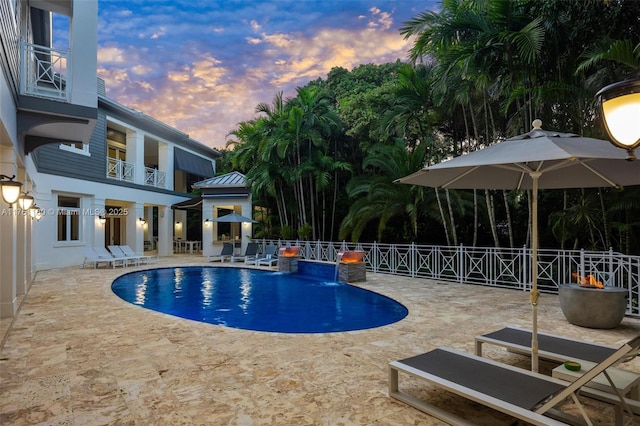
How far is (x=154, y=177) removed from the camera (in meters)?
22.4

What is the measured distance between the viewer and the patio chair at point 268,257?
1656 cm

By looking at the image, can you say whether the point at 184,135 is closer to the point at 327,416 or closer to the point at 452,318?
the point at 452,318

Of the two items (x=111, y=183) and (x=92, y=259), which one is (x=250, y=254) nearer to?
(x=92, y=259)

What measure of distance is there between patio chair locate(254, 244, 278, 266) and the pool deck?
886 centimetres

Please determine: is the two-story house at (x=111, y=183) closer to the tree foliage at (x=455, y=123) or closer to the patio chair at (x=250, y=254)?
the tree foliage at (x=455, y=123)

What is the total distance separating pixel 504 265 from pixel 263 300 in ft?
21.6

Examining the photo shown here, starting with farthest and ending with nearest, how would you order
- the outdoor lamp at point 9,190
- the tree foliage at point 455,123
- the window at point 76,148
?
the window at point 76,148, the tree foliage at point 455,123, the outdoor lamp at point 9,190

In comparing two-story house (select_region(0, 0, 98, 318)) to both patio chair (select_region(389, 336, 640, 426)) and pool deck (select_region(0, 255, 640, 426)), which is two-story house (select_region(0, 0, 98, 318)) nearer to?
pool deck (select_region(0, 255, 640, 426))

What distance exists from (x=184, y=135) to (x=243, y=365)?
2249 centimetres

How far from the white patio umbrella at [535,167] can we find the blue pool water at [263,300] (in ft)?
11.7

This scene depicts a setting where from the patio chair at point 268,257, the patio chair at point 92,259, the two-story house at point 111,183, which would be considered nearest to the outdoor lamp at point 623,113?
the two-story house at point 111,183

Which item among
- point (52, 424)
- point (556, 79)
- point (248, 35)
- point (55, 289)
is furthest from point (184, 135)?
point (52, 424)

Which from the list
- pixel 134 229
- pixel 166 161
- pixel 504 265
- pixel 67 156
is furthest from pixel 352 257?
pixel 166 161

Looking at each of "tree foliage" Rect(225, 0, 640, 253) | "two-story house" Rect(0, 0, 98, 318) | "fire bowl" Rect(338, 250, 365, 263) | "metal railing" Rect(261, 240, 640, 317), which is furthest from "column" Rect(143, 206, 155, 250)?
"fire bowl" Rect(338, 250, 365, 263)
